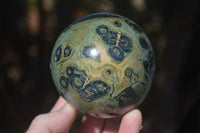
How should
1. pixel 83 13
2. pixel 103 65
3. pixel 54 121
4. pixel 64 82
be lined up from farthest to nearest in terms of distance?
pixel 83 13
pixel 54 121
pixel 64 82
pixel 103 65

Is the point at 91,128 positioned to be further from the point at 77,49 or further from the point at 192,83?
the point at 192,83

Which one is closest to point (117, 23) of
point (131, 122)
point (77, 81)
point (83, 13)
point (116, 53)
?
point (116, 53)

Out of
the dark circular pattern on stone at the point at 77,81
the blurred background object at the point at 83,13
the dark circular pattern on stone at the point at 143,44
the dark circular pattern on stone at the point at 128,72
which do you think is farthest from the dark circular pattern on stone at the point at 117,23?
the blurred background object at the point at 83,13

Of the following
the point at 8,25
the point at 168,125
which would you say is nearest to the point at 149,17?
the point at 168,125

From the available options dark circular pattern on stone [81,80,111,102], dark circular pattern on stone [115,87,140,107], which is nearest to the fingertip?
dark circular pattern on stone [115,87,140,107]

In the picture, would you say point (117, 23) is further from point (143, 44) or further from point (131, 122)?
point (131, 122)
